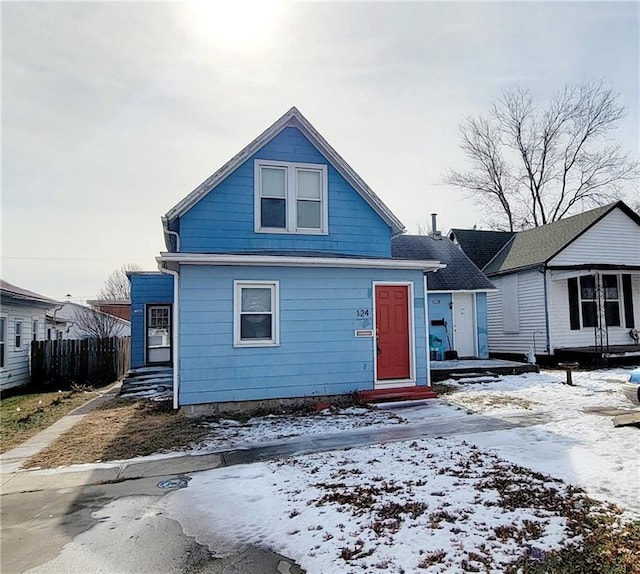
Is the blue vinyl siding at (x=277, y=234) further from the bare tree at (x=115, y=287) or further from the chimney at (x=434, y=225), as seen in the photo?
the bare tree at (x=115, y=287)

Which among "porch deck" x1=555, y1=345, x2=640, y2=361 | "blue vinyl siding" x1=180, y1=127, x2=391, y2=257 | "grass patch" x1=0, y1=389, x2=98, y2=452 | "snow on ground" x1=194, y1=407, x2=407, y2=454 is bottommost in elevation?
"grass patch" x1=0, y1=389, x2=98, y2=452

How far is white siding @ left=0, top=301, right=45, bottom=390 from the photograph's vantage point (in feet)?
47.6

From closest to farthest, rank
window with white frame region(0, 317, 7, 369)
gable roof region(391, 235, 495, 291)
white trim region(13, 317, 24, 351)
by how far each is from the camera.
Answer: window with white frame region(0, 317, 7, 369) < white trim region(13, 317, 24, 351) < gable roof region(391, 235, 495, 291)

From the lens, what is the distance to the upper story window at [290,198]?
1032 centimetres

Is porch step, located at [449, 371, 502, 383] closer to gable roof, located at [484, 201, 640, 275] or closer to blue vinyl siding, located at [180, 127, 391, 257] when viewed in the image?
blue vinyl siding, located at [180, 127, 391, 257]

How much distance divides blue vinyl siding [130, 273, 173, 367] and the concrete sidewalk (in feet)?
27.9

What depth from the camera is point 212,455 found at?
636cm

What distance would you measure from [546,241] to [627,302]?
12.2ft

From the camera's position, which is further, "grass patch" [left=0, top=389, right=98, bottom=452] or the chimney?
the chimney

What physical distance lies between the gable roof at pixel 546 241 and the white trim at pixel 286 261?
847 cm

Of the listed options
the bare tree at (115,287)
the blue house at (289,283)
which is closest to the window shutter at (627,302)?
A: the blue house at (289,283)

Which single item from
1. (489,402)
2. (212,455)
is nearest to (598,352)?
(489,402)

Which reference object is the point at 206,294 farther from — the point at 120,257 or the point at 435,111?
the point at 120,257

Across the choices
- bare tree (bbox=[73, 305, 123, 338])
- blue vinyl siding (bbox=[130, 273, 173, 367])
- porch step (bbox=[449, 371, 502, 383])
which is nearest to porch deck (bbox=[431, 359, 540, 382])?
porch step (bbox=[449, 371, 502, 383])
